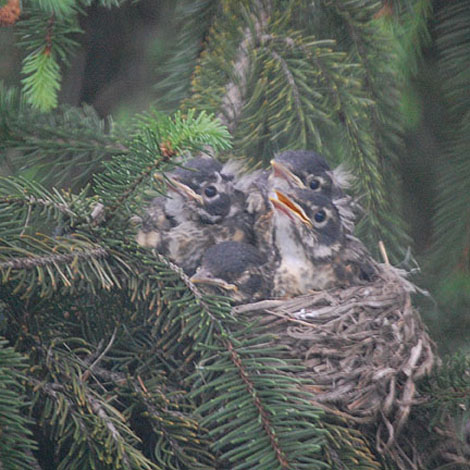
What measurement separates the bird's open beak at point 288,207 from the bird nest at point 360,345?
0.21 metres

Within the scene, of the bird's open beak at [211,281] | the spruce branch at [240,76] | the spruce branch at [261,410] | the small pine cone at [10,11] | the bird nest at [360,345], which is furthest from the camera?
the spruce branch at [240,76]

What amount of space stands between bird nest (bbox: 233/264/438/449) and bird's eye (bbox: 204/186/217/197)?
425mm

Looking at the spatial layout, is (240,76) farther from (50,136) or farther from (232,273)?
(50,136)

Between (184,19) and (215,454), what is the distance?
1.30 m

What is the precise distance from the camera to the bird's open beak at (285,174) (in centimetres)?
189

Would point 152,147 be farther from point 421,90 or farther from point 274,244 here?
point 421,90

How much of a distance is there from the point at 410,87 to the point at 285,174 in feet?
2.46

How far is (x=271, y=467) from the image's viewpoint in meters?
1.02

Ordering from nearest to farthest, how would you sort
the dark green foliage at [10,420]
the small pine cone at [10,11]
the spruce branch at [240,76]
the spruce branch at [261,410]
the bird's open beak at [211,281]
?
the dark green foliage at [10,420] → the spruce branch at [261,410] → the small pine cone at [10,11] → the bird's open beak at [211,281] → the spruce branch at [240,76]

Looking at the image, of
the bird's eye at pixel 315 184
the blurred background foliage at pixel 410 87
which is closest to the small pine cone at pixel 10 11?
the blurred background foliage at pixel 410 87

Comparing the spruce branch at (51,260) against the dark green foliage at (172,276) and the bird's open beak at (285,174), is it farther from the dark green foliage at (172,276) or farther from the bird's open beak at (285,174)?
the bird's open beak at (285,174)

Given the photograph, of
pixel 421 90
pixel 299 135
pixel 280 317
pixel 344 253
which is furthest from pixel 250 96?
pixel 421 90

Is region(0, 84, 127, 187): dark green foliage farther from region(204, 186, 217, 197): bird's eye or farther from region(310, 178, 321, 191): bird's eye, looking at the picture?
region(310, 178, 321, 191): bird's eye

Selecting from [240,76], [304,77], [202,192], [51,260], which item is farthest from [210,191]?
[51,260]
